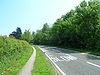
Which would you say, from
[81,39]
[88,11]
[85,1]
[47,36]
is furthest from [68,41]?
[47,36]

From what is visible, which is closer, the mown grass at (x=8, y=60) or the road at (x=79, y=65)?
the road at (x=79, y=65)

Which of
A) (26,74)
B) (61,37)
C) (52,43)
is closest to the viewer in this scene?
(26,74)

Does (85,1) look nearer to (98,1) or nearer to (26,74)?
(98,1)

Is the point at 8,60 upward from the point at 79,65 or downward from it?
upward

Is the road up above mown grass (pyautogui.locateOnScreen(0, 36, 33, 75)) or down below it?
below

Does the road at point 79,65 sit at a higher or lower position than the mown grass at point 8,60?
lower

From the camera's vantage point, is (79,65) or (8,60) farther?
(8,60)

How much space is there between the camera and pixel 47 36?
100000 millimetres

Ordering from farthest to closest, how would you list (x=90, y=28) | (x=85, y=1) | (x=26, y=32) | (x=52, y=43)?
(x=52, y=43) < (x=26, y=32) < (x=85, y=1) < (x=90, y=28)

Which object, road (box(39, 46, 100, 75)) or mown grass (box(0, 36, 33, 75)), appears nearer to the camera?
road (box(39, 46, 100, 75))

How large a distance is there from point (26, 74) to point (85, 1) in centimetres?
4187

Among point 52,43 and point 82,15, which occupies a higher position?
point 82,15

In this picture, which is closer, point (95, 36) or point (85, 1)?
point (95, 36)

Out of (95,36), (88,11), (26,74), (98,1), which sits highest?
(98,1)
